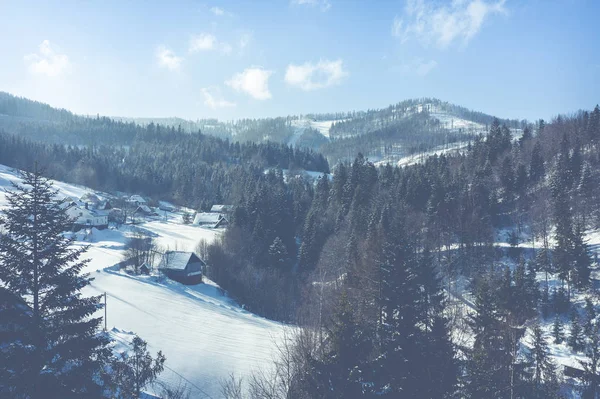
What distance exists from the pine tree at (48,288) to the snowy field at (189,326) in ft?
34.6

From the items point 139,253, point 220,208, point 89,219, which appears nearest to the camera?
point 139,253

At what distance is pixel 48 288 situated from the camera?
34.6ft

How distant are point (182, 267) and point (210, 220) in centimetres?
3245

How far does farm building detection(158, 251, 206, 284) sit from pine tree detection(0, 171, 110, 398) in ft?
103

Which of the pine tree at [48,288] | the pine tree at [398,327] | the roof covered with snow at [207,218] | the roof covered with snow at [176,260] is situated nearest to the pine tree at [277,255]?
the roof covered with snow at [176,260]

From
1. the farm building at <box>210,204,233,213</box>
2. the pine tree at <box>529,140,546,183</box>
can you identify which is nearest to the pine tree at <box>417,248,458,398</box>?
the pine tree at <box>529,140,546,183</box>

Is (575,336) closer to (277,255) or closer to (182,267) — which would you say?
(277,255)

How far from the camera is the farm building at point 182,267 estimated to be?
134 ft

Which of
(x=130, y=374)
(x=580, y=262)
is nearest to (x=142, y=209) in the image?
(x=130, y=374)

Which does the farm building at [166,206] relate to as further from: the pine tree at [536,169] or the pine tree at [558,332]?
the pine tree at [558,332]

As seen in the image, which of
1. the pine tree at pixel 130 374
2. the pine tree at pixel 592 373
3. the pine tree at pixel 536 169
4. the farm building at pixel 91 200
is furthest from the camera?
the farm building at pixel 91 200

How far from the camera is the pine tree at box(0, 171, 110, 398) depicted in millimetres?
9688

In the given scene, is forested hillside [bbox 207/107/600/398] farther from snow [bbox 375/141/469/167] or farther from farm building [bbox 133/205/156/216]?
snow [bbox 375/141/469/167]

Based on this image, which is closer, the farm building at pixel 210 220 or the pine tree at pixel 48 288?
the pine tree at pixel 48 288
